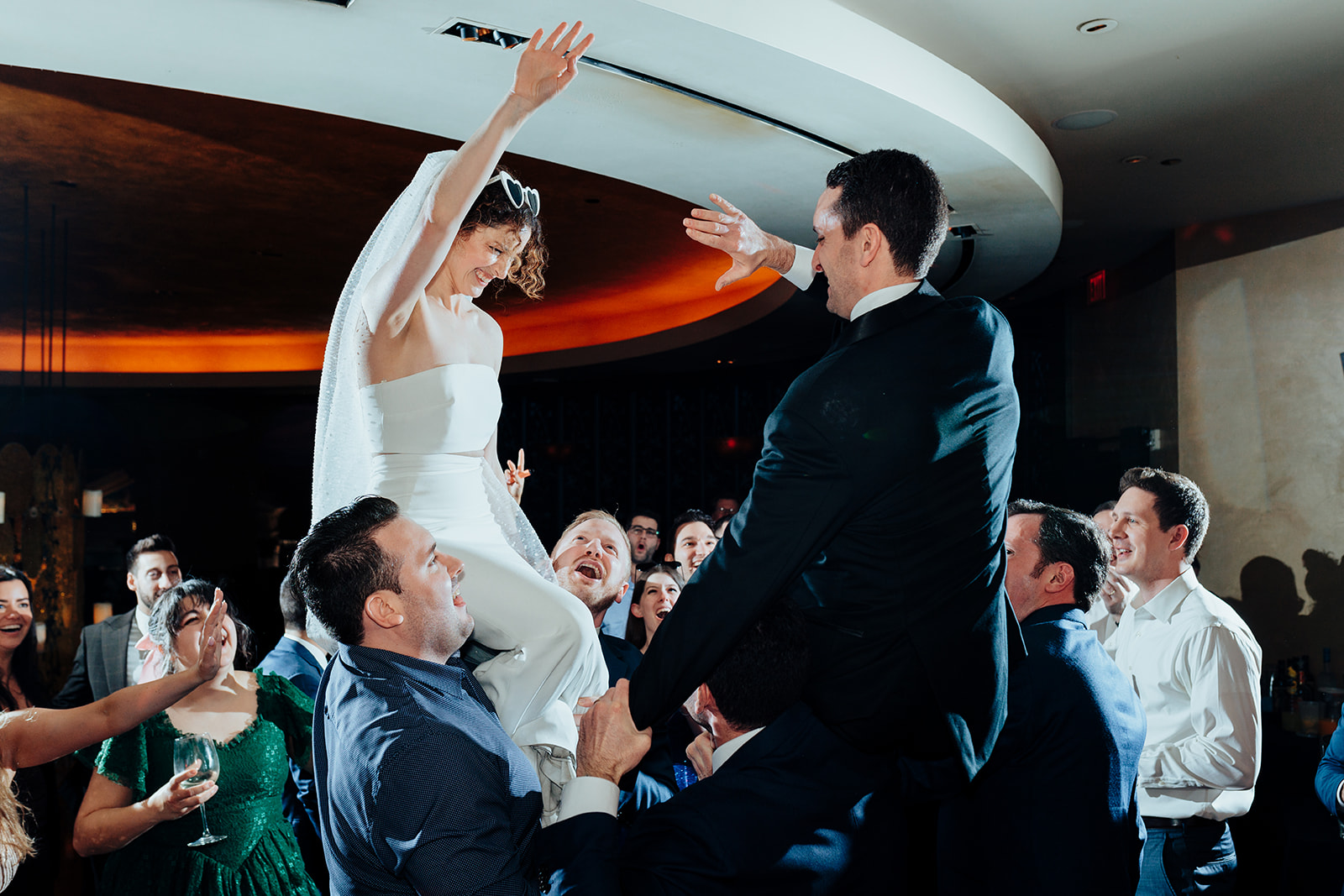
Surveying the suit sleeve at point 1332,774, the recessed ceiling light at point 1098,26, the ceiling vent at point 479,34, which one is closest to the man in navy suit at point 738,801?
the suit sleeve at point 1332,774

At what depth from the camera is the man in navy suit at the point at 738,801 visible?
160 cm

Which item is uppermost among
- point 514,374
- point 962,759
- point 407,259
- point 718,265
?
point 718,265

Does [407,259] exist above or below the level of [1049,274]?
below

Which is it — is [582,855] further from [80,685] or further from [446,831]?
[80,685]

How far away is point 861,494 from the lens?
1643mm

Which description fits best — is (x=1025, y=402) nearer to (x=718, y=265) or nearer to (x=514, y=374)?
(x=718, y=265)

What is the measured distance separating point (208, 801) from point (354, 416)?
1.17 metres

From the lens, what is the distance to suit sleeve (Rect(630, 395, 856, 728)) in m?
1.60

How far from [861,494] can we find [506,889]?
31.3 inches

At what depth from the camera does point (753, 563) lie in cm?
162

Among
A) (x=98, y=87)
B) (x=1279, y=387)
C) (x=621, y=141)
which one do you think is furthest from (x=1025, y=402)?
(x=98, y=87)

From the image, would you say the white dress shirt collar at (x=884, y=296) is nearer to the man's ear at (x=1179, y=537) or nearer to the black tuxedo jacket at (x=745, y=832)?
the black tuxedo jacket at (x=745, y=832)

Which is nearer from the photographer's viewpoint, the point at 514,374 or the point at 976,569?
the point at 976,569

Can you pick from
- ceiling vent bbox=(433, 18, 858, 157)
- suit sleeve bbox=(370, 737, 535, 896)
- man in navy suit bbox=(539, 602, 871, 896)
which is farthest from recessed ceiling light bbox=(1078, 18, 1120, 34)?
suit sleeve bbox=(370, 737, 535, 896)
